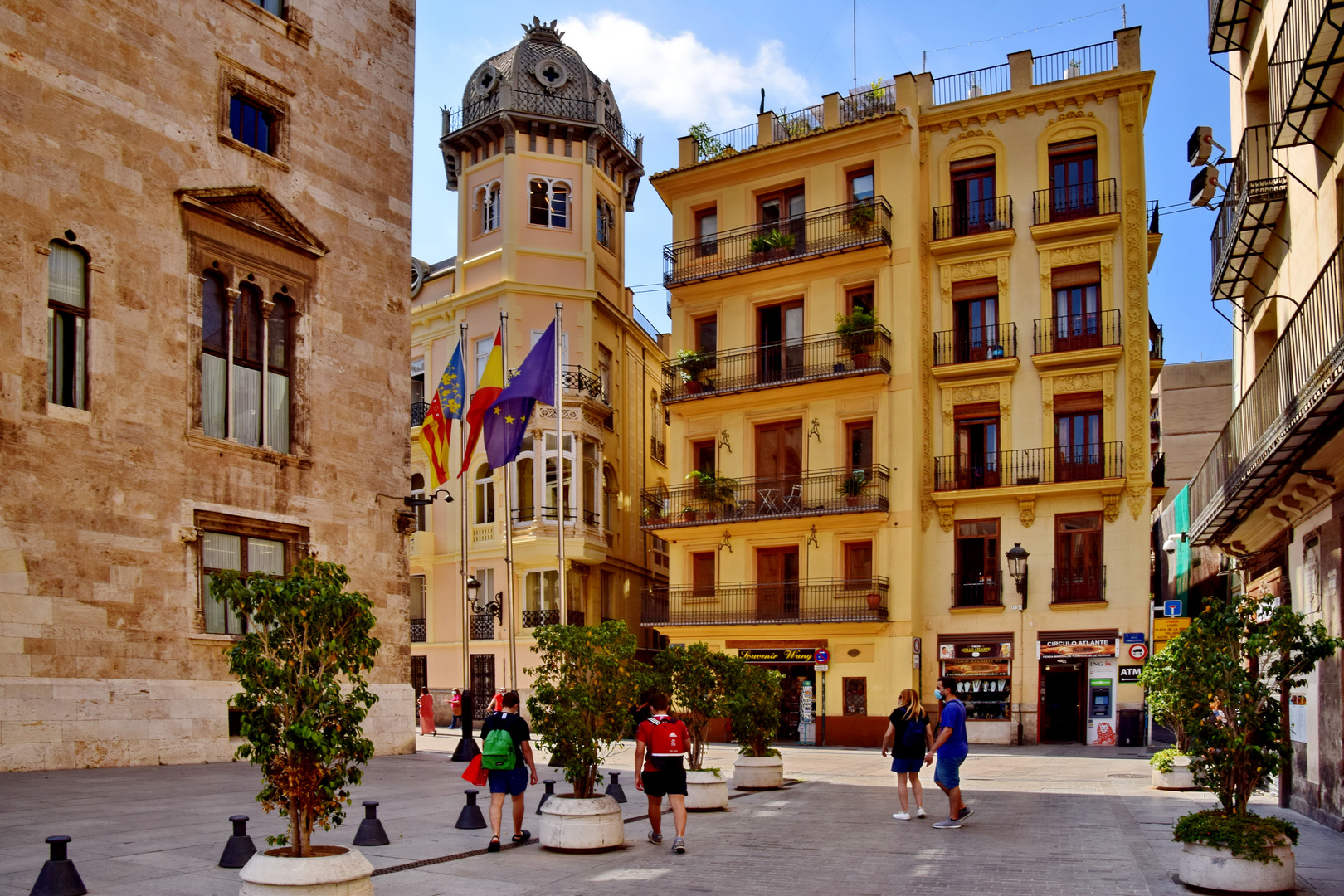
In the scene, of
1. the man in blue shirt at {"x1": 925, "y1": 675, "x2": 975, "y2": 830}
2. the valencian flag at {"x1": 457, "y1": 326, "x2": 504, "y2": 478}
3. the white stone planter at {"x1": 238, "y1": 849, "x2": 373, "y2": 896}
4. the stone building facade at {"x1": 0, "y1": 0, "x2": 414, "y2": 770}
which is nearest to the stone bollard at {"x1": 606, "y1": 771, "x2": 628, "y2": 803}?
the man in blue shirt at {"x1": 925, "y1": 675, "x2": 975, "y2": 830}

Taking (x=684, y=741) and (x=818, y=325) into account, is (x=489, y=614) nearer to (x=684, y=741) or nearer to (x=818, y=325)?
(x=818, y=325)

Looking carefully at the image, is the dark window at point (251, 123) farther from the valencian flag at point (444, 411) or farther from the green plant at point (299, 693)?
the green plant at point (299, 693)

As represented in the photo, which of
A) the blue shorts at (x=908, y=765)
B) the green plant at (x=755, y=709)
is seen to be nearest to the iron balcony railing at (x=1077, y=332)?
the green plant at (x=755, y=709)

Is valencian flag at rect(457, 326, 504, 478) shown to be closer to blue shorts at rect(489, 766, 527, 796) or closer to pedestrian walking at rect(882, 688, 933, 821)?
pedestrian walking at rect(882, 688, 933, 821)

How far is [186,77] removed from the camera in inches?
826

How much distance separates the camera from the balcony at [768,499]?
34844 millimetres

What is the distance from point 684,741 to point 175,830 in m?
5.38

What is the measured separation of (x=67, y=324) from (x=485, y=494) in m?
24.1

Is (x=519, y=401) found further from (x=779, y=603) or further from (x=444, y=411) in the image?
(x=779, y=603)

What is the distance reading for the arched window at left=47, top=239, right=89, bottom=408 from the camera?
18.4 metres

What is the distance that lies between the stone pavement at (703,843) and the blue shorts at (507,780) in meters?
0.60

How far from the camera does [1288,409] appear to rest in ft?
44.0

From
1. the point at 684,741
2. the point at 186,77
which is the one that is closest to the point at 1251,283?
the point at 684,741

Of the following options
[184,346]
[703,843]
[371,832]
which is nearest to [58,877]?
[371,832]
